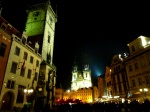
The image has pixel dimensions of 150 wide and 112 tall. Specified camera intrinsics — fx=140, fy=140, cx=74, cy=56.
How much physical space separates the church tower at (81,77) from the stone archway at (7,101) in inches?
5073

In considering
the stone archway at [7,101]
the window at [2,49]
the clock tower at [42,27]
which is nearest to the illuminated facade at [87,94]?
the clock tower at [42,27]

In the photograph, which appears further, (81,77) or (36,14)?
(81,77)

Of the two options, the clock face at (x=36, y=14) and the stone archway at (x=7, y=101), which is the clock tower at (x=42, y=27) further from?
the stone archway at (x=7, y=101)

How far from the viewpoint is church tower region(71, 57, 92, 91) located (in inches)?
5994

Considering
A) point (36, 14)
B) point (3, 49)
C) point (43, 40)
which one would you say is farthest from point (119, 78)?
point (36, 14)

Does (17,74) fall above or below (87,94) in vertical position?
below

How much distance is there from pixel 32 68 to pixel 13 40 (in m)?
8.85

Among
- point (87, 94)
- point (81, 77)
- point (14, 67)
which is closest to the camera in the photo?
point (14, 67)

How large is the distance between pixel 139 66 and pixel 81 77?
125 metres

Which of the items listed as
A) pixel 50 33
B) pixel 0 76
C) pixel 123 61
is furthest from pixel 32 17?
pixel 123 61

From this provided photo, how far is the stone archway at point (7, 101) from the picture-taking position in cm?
2550

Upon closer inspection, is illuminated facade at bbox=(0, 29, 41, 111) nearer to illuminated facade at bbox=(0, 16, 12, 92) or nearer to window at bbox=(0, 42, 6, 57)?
illuminated facade at bbox=(0, 16, 12, 92)

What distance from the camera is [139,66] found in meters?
33.4

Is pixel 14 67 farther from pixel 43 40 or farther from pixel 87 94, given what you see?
pixel 87 94
